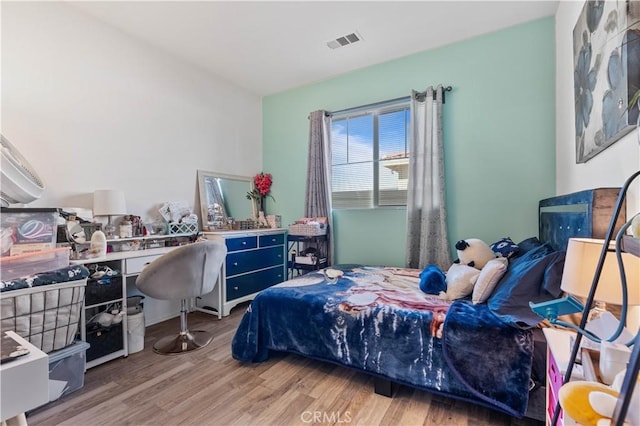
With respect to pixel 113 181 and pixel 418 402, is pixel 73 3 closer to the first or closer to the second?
pixel 113 181

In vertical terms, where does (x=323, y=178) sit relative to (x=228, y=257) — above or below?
above

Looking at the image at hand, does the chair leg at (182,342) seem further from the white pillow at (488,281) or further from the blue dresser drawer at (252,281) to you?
the white pillow at (488,281)

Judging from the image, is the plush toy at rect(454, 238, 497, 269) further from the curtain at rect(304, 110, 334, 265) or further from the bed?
the curtain at rect(304, 110, 334, 265)

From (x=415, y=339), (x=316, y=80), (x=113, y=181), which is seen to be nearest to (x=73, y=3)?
(x=113, y=181)

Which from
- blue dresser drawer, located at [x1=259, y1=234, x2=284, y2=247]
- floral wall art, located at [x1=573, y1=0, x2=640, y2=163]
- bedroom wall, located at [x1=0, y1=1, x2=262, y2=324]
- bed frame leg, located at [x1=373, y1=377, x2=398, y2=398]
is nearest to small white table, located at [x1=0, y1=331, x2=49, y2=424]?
bed frame leg, located at [x1=373, y1=377, x2=398, y2=398]

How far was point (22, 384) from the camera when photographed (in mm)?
697

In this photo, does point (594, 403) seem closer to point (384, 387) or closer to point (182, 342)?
point (384, 387)

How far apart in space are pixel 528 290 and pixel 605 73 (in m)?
1.08

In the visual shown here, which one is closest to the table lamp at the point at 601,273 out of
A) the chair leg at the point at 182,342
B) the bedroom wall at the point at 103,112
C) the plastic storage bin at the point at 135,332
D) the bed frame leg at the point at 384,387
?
the bed frame leg at the point at 384,387

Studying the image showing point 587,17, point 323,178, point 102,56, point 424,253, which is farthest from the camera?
point 323,178

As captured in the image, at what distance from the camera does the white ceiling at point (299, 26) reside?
2408 millimetres

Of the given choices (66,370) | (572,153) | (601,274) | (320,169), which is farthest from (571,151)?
(66,370)

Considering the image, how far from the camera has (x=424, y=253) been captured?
2.97m

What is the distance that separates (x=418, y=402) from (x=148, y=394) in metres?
1.62
